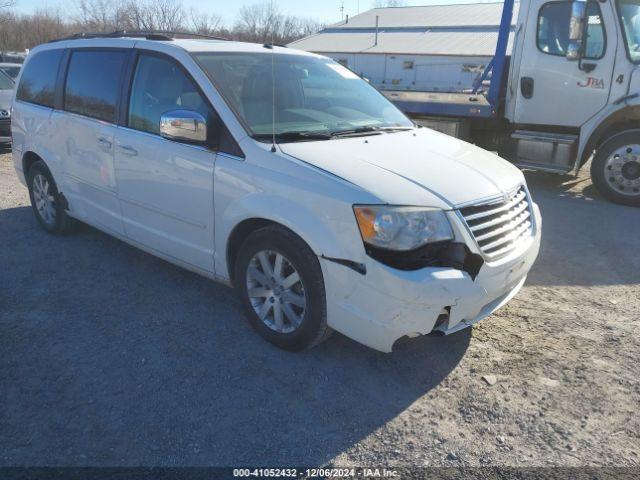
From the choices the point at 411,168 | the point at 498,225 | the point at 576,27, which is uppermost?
the point at 576,27

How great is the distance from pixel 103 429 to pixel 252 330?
1196 mm

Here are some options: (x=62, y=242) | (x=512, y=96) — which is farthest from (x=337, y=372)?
(x=512, y=96)

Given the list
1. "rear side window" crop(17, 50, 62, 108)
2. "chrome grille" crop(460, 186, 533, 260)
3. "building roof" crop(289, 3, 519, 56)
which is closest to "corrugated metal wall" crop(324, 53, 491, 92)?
"building roof" crop(289, 3, 519, 56)

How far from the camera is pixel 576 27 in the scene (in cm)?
695

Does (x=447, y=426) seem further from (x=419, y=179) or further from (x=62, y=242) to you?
(x=62, y=242)

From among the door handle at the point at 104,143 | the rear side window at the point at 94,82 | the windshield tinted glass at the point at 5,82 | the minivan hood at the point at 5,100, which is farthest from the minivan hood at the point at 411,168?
the windshield tinted glass at the point at 5,82

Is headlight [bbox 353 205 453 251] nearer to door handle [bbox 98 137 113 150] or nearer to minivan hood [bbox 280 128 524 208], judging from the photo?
minivan hood [bbox 280 128 524 208]

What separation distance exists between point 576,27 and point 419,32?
93.3 feet

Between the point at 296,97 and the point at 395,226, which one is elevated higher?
the point at 296,97

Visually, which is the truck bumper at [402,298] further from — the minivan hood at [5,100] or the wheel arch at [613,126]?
the minivan hood at [5,100]

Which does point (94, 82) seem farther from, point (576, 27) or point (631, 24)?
point (631, 24)

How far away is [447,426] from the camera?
2.71m

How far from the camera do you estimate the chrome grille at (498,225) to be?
289 centimetres

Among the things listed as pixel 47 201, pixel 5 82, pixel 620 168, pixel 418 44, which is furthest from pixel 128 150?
pixel 418 44
